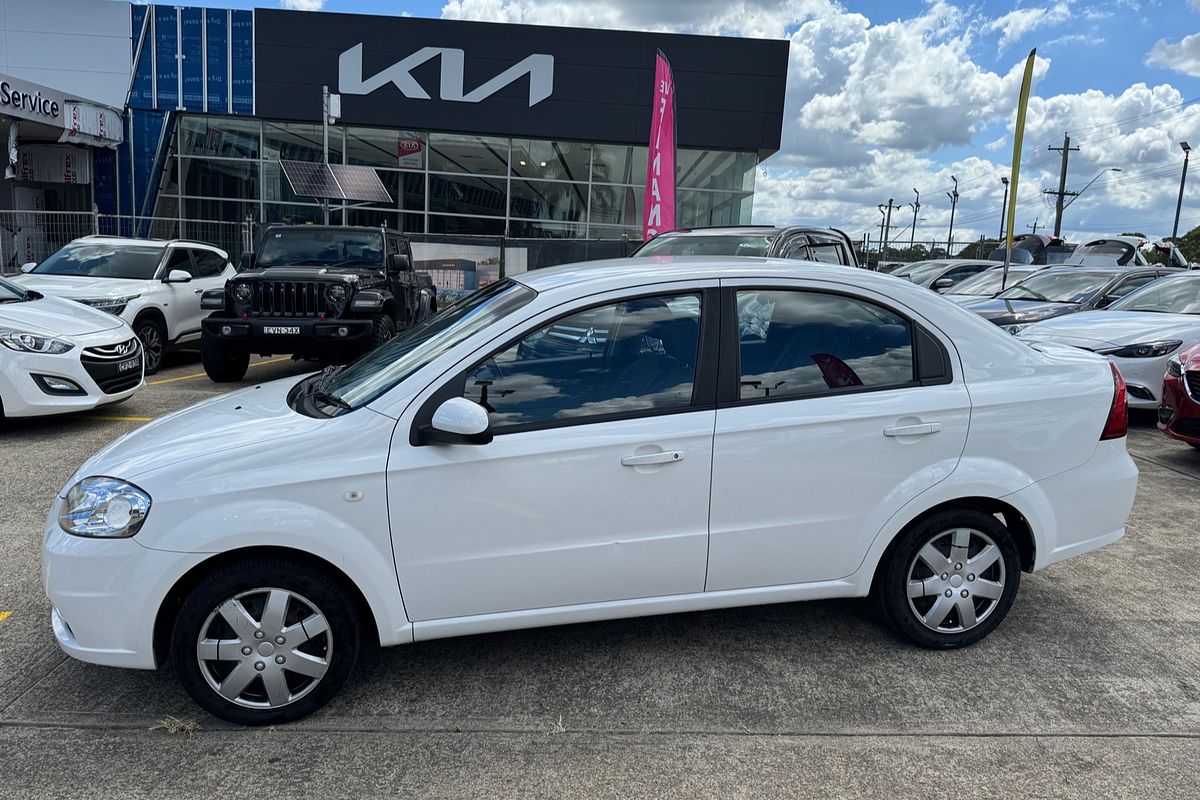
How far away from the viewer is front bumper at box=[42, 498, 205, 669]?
2814mm

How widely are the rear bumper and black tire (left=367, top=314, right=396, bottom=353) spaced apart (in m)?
7.25

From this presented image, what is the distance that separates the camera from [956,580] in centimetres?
351

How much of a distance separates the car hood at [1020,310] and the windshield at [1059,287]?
0.25 m

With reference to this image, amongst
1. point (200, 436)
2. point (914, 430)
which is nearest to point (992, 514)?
point (914, 430)

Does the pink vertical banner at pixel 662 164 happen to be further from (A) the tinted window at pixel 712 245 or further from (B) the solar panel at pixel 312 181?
(B) the solar panel at pixel 312 181

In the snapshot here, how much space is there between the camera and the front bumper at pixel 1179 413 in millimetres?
6395

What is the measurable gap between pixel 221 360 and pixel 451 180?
1565cm

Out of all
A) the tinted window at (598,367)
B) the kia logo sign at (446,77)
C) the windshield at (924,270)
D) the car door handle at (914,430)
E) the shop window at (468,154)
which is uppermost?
the kia logo sign at (446,77)

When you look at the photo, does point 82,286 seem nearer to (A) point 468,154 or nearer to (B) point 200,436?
(B) point 200,436

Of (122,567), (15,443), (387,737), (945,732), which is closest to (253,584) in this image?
(122,567)

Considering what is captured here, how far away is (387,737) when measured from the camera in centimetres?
295

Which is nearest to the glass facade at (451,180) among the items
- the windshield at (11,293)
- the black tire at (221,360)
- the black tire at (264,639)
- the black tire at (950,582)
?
the black tire at (221,360)

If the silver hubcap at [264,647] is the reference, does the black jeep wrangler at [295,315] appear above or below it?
above

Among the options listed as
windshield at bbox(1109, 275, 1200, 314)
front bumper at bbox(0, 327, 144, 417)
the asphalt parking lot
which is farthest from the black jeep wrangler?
windshield at bbox(1109, 275, 1200, 314)
